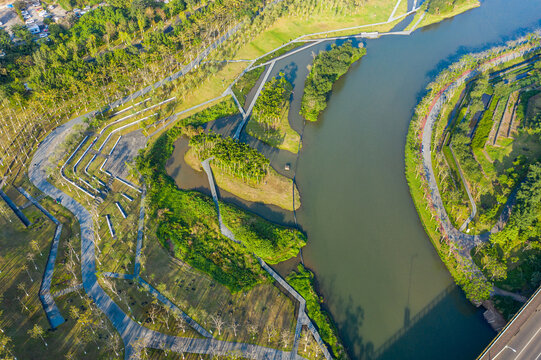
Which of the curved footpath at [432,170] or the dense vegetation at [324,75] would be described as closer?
the curved footpath at [432,170]

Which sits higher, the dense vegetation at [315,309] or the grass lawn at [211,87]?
the grass lawn at [211,87]

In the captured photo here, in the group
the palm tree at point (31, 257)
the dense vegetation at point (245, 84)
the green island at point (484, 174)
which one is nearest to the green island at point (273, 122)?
the dense vegetation at point (245, 84)

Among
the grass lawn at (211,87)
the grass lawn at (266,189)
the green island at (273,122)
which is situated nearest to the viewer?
the grass lawn at (266,189)

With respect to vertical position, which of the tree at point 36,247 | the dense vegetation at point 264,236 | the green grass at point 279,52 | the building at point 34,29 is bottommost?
the tree at point 36,247

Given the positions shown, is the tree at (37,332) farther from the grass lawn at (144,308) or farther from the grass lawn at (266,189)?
the grass lawn at (266,189)

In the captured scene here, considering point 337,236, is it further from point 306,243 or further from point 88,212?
point 88,212

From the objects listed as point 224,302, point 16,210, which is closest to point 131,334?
point 224,302

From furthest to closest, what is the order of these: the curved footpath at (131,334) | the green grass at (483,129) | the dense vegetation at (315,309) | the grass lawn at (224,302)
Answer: the green grass at (483,129) → the grass lawn at (224,302) → the dense vegetation at (315,309) → the curved footpath at (131,334)
